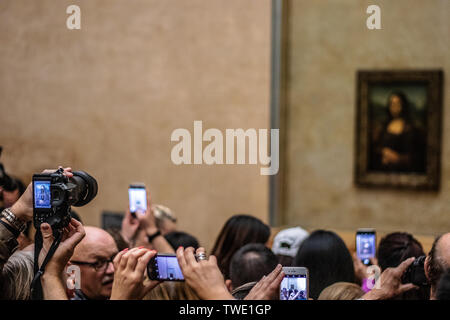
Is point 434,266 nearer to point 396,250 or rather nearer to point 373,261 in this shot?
point 396,250

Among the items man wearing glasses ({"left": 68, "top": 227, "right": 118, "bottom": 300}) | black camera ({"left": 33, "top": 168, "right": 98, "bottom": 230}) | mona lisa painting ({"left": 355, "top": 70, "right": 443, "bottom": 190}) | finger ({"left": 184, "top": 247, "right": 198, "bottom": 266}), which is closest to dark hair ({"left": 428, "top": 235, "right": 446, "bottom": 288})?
finger ({"left": 184, "top": 247, "right": 198, "bottom": 266})

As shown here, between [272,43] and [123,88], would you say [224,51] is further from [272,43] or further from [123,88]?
[123,88]

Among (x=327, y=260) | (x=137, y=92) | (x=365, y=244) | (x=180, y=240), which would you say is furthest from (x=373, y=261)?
(x=137, y=92)

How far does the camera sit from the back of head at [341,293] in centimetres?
304

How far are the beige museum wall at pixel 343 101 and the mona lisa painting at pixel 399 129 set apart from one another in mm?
129

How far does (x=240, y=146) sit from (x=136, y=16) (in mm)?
2238

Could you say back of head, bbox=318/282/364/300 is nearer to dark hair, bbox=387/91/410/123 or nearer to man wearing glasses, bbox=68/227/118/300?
man wearing glasses, bbox=68/227/118/300

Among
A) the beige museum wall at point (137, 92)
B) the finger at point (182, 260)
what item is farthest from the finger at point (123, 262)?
the beige museum wall at point (137, 92)

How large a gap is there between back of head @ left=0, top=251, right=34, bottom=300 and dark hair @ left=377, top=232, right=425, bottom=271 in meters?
2.14

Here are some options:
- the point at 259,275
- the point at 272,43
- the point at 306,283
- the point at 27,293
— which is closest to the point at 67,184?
the point at 27,293

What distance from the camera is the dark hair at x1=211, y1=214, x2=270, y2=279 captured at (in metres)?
4.38

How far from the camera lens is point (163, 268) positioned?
240cm

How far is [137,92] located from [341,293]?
6.12 metres

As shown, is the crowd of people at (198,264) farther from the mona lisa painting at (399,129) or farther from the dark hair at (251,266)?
the mona lisa painting at (399,129)
